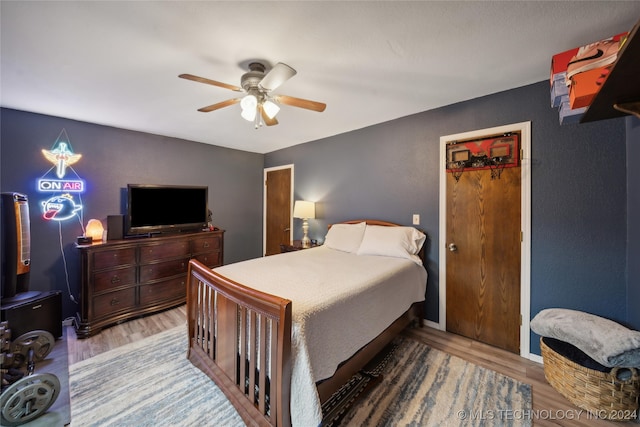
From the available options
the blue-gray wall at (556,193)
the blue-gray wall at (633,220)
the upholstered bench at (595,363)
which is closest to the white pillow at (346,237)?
the blue-gray wall at (556,193)

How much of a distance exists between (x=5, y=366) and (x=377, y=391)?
8.94 ft

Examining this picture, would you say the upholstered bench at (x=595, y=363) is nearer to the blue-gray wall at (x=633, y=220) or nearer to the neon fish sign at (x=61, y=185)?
the blue-gray wall at (x=633, y=220)

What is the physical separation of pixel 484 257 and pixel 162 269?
368 centimetres

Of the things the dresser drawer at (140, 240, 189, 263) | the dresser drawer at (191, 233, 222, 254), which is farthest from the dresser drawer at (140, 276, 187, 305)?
the dresser drawer at (191, 233, 222, 254)

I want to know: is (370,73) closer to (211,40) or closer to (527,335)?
(211,40)

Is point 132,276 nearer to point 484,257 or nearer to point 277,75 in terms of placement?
point 277,75

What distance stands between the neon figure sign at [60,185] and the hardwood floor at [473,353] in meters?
1.32

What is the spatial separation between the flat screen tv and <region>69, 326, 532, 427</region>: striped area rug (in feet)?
4.92

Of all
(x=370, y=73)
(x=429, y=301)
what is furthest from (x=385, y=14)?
(x=429, y=301)

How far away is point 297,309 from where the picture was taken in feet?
4.58

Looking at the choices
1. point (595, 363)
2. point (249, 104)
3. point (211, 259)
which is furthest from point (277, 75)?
point (211, 259)

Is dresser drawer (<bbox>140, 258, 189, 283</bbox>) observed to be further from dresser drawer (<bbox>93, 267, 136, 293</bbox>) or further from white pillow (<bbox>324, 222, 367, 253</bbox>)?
white pillow (<bbox>324, 222, 367, 253</bbox>)

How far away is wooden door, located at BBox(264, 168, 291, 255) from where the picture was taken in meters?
4.42

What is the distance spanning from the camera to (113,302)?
2.75 meters
